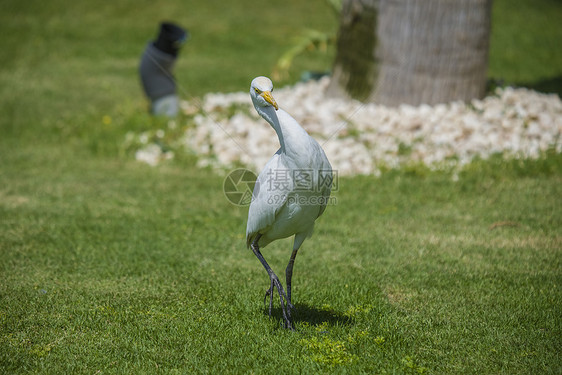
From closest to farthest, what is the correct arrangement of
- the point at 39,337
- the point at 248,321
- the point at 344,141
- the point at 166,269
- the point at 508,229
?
the point at 39,337, the point at 248,321, the point at 166,269, the point at 508,229, the point at 344,141

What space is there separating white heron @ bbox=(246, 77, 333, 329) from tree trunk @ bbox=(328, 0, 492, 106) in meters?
5.53

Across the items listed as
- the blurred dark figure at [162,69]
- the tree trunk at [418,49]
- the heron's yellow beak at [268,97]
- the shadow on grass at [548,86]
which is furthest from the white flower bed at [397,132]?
the heron's yellow beak at [268,97]

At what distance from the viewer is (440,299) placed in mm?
4918

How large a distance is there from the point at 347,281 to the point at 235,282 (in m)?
1.10

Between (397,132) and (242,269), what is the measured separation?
416 centimetres

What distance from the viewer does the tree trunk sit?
8875 mm

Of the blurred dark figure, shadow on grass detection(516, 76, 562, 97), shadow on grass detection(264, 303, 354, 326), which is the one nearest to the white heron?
shadow on grass detection(264, 303, 354, 326)

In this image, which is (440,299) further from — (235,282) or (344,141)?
(344,141)

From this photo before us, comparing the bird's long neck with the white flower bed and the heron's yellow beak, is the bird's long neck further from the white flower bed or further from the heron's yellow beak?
the white flower bed

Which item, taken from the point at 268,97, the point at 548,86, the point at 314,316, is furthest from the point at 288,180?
the point at 548,86

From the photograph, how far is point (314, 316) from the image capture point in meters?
4.70

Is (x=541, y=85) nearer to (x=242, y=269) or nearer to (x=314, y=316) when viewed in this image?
(x=242, y=269)

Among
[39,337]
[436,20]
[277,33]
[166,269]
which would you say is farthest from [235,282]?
[277,33]

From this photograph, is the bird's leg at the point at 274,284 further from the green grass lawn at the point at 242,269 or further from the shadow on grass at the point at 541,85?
the shadow on grass at the point at 541,85
